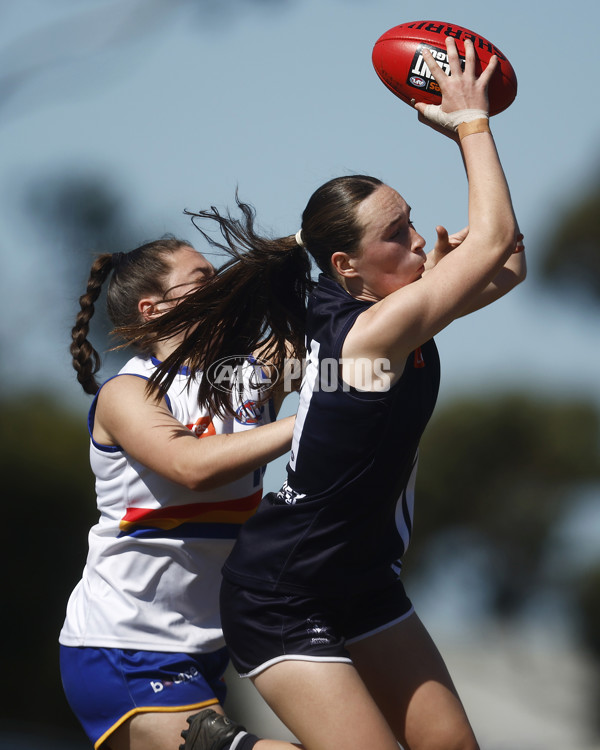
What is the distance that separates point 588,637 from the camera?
14.9m

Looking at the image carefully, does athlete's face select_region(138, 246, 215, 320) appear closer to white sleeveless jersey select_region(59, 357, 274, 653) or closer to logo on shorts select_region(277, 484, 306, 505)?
white sleeveless jersey select_region(59, 357, 274, 653)

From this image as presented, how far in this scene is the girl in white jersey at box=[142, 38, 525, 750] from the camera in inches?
97.2

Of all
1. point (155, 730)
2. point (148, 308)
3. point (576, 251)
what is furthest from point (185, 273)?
point (576, 251)

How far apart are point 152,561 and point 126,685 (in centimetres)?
35

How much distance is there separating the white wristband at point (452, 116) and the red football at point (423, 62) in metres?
0.22

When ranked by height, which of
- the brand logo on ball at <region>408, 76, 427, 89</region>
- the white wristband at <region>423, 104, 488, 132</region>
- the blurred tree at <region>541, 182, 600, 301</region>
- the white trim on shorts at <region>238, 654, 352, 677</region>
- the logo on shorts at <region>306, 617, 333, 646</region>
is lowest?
the blurred tree at <region>541, 182, 600, 301</region>

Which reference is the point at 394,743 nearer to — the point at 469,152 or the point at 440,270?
the point at 440,270

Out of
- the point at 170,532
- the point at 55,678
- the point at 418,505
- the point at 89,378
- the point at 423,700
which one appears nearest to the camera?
the point at 423,700

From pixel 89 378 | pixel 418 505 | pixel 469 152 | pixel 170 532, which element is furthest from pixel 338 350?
pixel 418 505

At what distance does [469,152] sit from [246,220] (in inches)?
35.8

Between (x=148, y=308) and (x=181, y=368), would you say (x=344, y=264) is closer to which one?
(x=181, y=368)

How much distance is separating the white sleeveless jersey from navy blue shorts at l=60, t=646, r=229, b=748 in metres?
0.03

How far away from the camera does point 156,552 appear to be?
303 centimetres

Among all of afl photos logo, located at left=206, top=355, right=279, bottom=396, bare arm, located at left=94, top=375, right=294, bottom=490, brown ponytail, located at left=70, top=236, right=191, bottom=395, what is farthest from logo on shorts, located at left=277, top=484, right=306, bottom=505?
brown ponytail, located at left=70, top=236, right=191, bottom=395
